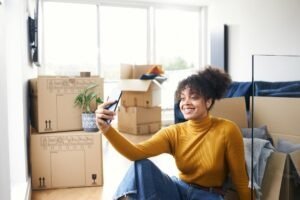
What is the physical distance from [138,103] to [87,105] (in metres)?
2.42

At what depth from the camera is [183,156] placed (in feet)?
5.07

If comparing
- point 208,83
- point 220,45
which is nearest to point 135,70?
point 220,45

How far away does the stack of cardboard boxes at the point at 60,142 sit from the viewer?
2.57m

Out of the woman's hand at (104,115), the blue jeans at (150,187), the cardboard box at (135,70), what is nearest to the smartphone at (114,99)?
the woman's hand at (104,115)

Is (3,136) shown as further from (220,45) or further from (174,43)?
(174,43)

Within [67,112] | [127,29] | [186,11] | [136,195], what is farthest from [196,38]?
[136,195]

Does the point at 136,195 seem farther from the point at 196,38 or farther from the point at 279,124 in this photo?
the point at 196,38

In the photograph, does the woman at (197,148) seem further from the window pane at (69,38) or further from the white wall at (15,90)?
the window pane at (69,38)

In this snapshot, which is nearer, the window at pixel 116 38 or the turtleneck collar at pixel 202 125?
the turtleneck collar at pixel 202 125

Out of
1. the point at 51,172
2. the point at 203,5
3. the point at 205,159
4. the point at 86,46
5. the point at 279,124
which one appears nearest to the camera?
the point at 205,159

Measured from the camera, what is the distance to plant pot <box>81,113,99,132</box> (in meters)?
2.65

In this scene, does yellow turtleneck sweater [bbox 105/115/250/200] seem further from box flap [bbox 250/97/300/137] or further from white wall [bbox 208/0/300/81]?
white wall [bbox 208/0/300/81]

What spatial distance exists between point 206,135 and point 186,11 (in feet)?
16.4

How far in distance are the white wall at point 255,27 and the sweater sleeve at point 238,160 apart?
2611mm
